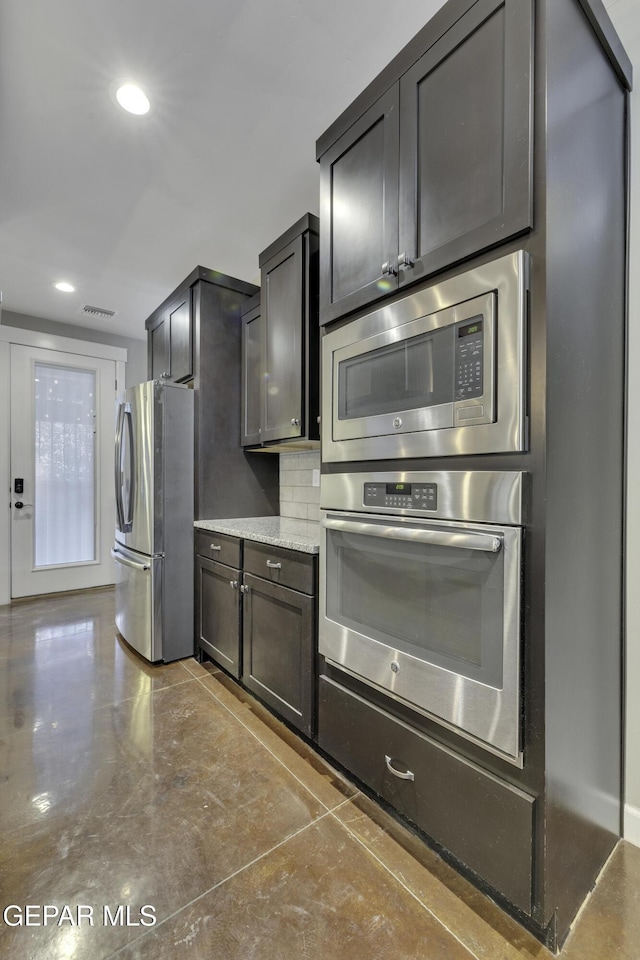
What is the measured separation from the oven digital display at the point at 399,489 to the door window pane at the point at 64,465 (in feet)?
13.9

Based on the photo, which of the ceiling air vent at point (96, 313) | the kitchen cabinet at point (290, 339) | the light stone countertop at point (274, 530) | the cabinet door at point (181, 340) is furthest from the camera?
the ceiling air vent at point (96, 313)

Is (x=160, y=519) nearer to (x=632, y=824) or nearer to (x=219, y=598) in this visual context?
(x=219, y=598)

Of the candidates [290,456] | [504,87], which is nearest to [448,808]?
[504,87]

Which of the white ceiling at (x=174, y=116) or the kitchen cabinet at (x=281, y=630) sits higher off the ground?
the white ceiling at (x=174, y=116)

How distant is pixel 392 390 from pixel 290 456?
1.84m

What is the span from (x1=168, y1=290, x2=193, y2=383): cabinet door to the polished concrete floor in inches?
85.6

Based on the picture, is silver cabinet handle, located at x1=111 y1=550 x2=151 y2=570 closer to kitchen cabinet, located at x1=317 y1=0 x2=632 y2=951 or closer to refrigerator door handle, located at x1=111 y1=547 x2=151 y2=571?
refrigerator door handle, located at x1=111 y1=547 x2=151 y2=571

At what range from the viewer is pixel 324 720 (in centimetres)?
179

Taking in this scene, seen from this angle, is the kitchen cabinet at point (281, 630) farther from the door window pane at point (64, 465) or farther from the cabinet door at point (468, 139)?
the door window pane at point (64, 465)

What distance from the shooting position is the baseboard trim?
1.46 metres


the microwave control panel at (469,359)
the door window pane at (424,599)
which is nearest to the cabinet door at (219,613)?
the door window pane at (424,599)

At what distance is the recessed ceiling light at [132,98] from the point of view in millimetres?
1811

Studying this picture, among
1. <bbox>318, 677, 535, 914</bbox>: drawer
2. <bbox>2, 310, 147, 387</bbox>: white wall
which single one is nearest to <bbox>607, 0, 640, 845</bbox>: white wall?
<bbox>318, 677, 535, 914</bbox>: drawer

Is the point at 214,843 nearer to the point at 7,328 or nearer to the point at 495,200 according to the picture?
the point at 495,200
